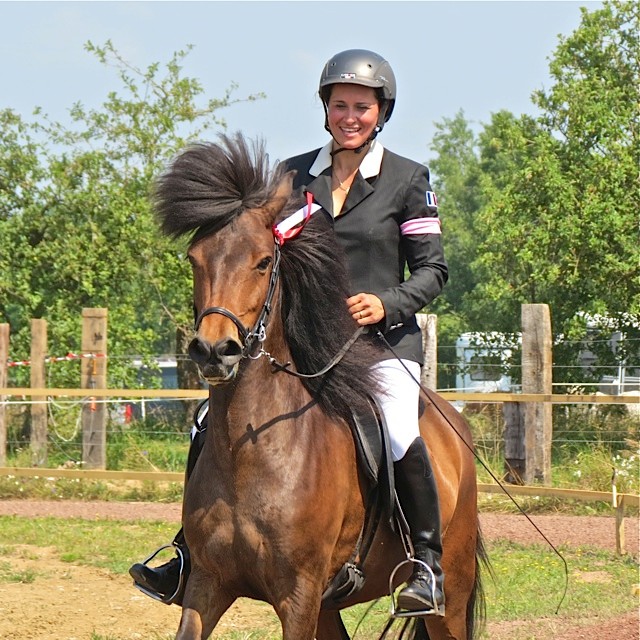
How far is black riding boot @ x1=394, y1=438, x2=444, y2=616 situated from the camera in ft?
16.3

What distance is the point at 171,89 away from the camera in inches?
783

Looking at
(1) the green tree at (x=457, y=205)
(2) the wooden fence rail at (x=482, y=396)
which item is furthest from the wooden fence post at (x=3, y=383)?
(1) the green tree at (x=457, y=205)

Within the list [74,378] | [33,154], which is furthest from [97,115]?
[74,378]

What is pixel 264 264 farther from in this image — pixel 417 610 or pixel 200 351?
pixel 417 610

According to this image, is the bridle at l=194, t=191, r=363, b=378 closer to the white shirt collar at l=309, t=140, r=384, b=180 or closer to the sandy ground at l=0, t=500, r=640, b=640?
the white shirt collar at l=309, t=140, r=384, b=180

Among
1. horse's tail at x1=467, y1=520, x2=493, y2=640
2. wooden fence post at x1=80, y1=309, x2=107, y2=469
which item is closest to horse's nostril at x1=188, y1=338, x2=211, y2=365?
horse's tail at x1=467, y1=520, x2=493, y2=640

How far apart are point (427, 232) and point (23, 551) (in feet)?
21.5

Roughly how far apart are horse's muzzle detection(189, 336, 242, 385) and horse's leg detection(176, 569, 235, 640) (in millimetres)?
901

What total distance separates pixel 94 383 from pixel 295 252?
10699 millimetres

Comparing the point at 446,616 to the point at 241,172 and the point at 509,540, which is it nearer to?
the point at 241,172

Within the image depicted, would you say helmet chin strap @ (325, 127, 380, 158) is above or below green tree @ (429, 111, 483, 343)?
below

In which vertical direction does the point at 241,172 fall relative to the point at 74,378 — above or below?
above

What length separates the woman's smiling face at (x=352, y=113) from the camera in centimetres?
497

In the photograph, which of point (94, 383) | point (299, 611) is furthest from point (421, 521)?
point (94, 383)
